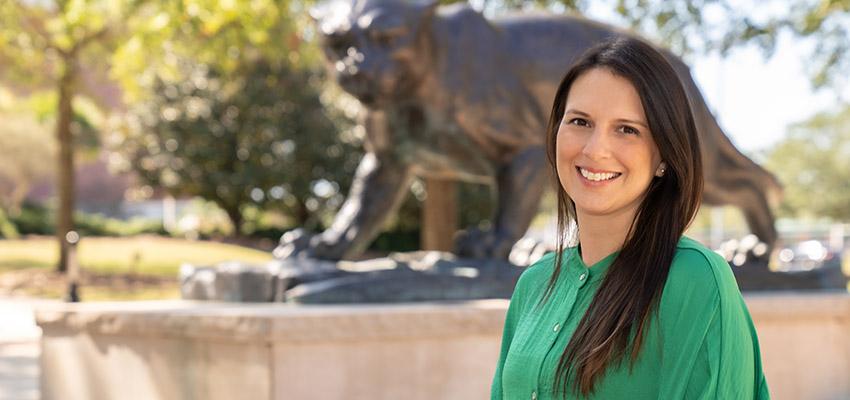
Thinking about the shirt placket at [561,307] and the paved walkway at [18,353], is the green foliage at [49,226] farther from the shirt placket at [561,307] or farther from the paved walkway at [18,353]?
the shirt placket at [561,307]

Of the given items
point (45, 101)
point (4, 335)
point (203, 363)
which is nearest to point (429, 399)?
point (203, 363)

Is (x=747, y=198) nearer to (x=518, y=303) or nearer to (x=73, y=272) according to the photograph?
(x=518, y=303)

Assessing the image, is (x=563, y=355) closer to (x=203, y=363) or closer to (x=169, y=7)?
(x=203, y=363)

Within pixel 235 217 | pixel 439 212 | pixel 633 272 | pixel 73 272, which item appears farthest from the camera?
pixel 235 217

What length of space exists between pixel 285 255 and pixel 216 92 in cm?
2239

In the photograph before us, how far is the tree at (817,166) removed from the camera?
146ft

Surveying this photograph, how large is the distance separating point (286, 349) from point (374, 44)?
1553 mm

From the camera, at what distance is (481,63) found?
4684 mm

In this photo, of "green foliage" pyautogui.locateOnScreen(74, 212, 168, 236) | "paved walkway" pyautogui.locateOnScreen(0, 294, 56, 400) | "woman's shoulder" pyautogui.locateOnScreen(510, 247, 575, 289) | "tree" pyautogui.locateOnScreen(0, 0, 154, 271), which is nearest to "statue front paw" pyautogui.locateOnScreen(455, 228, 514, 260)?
"paved walkway" pyautogui.locateOnScreen(0, 294, 56, 400)

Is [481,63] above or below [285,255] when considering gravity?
above

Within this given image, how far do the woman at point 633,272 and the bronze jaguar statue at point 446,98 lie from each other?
8.76ft

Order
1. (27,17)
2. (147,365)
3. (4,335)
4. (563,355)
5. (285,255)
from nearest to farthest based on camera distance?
(563,355)
(147,365)
(285,255)
(4,335)
(27,17)

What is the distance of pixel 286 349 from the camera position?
12.0 ft

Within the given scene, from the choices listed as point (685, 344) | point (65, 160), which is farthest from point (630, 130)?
point (65, 160)
